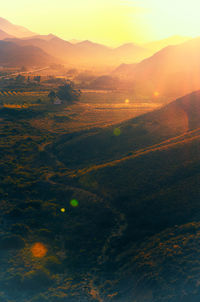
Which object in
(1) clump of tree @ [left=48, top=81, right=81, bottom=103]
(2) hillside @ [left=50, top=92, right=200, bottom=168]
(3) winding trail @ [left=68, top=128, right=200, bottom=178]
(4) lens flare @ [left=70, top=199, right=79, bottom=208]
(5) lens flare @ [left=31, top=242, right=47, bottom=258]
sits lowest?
(5) lens flare @ [left=31, top=242, right=47, bottom=258]

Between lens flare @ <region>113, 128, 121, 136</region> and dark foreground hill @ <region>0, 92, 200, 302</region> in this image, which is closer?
dark foreground hill @ <region>0, 92, 200, 302</region>

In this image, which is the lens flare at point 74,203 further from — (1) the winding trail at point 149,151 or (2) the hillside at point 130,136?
(2) the hillside at point 130,136

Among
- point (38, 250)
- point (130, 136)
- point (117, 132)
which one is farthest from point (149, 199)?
point (117, 132)

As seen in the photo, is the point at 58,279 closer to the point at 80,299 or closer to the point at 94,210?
the point at 80,299

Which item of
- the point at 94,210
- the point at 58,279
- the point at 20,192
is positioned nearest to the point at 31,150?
the point at 20,192

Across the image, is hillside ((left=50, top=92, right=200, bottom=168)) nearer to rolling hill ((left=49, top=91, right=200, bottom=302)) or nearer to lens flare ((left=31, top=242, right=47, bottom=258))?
rolling hill ((left=49, top=91, right=200, bottom=302))

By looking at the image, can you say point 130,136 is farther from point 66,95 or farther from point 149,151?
point 66,95

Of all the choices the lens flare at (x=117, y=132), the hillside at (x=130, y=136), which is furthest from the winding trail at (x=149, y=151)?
the lens flare at (x=117, y=132)

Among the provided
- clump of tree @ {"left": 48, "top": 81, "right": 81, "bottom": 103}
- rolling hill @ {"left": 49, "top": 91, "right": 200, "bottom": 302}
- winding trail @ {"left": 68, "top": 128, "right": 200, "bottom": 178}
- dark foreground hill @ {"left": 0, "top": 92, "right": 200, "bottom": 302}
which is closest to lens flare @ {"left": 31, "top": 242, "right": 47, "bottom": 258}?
dark foreground hill @ {"left": 0, "top": 92, "right": 200, "bottom": 302}
